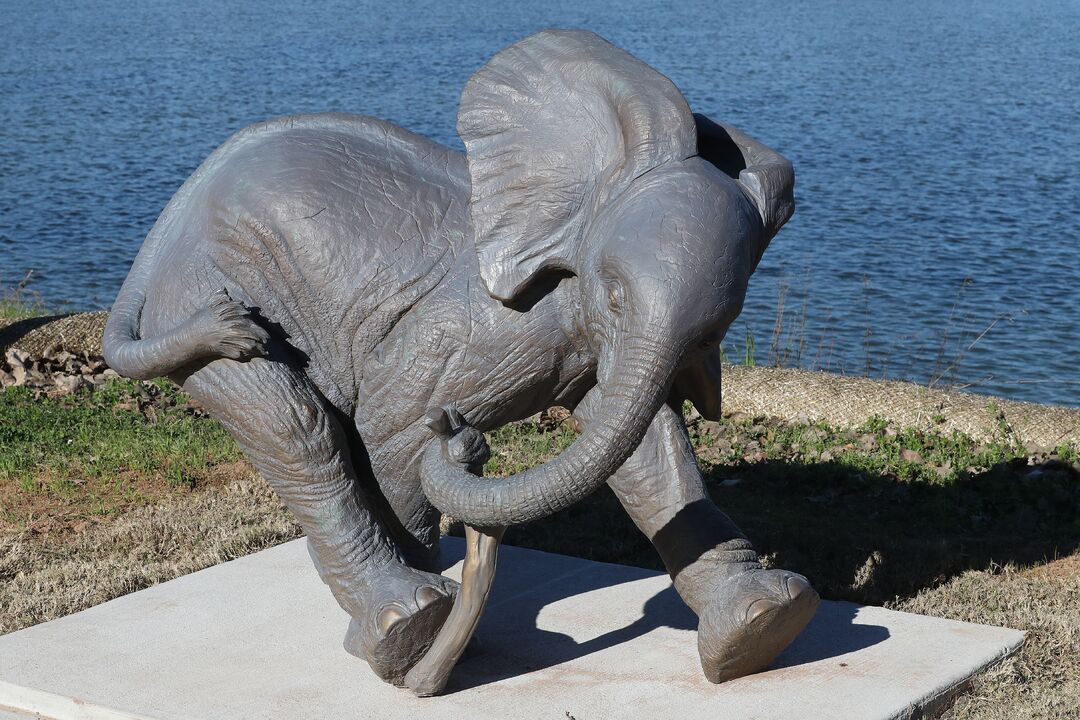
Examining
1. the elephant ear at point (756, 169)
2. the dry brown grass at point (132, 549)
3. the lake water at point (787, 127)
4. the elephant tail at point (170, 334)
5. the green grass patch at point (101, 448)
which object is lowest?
the lake water at point (787, 127)

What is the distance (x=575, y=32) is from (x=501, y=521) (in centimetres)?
125

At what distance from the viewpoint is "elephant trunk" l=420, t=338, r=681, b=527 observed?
10.0ft

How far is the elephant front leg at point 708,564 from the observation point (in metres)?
3.58

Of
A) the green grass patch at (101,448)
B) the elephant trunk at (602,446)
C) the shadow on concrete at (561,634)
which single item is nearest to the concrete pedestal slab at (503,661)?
the shadow on concrete at (561,634)

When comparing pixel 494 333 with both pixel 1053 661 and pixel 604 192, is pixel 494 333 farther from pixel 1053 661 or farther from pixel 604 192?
pixel 1053 661

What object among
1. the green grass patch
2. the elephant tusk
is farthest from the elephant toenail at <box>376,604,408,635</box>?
the green grass patch

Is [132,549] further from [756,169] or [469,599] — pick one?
[756,169]

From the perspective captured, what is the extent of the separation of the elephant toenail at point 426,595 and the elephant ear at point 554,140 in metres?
0.76

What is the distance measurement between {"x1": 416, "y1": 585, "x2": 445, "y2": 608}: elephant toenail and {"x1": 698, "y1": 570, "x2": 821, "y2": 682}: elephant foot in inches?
28.2

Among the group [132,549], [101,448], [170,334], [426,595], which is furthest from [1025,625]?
[101,448]

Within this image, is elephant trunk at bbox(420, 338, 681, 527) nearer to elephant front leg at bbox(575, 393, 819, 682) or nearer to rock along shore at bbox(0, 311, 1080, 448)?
elephant front leg at bbox(575, 393, 819, 682)

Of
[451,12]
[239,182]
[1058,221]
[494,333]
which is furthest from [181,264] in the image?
[451,12]

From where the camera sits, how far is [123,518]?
574 cm

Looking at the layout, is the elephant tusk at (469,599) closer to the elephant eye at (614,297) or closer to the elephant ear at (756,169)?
the elephant eye at (614,297)
